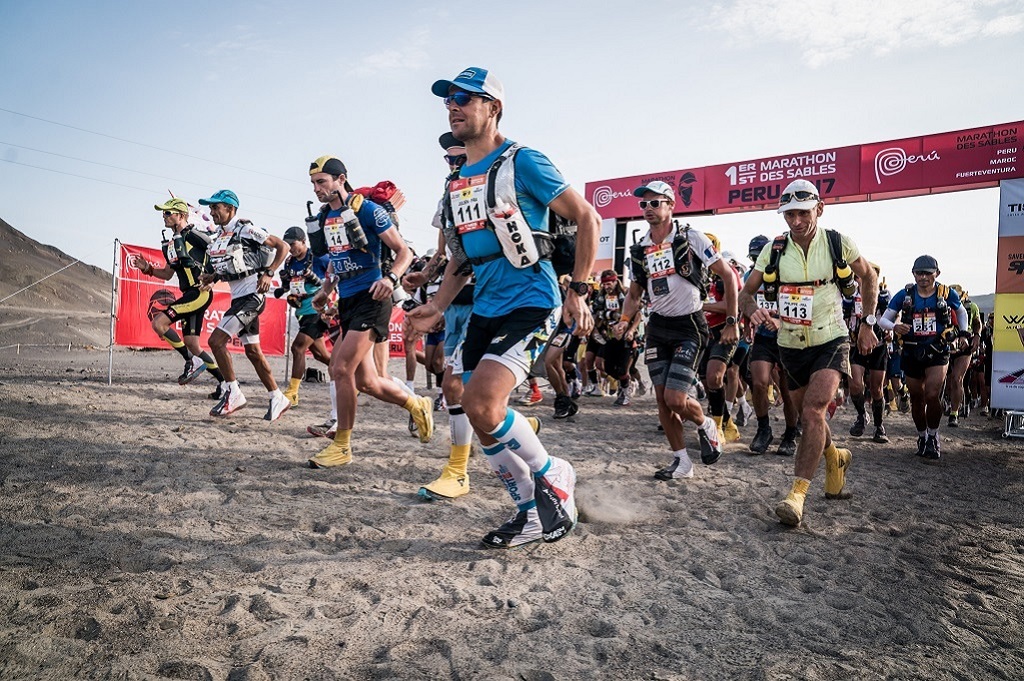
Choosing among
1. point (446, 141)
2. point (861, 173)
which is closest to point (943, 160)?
point (861, 173)

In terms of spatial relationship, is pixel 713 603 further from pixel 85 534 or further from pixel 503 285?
pixel 85 534

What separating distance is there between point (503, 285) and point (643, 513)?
191 cm

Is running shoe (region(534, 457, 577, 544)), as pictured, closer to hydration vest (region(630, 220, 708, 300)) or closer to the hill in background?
hydration vest (region(630, 220, 708, 300))

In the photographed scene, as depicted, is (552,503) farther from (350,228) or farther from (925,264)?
(925,264)

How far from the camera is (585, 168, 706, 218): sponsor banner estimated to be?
824 inches

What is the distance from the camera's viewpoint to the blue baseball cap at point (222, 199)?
7.68 m

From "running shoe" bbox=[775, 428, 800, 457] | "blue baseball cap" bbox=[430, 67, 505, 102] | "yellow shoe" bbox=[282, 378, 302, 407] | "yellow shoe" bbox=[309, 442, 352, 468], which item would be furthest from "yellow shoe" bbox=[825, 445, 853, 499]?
"yellow shoe" bbox=[282, 378, 302, 407]

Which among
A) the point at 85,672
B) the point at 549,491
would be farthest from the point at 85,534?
the point at 549,491

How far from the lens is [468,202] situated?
3.50 meters

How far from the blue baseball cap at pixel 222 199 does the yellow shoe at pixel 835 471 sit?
690 centimetres

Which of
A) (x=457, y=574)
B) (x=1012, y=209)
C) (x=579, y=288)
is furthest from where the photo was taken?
(x=1012, y=209)

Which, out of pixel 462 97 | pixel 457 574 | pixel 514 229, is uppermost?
pixel 462 97

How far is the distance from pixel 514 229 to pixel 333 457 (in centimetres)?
283

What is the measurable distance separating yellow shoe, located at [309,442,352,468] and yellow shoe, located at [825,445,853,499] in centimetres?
374
